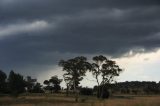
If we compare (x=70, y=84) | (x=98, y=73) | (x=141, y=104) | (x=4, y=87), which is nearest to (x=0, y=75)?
(x=4, y=87)

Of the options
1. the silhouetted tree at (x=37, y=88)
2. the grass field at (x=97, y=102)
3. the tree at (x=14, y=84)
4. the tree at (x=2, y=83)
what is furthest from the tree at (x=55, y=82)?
the grass field at (x=97, y=102)

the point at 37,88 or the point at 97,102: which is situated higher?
the point at 37,88

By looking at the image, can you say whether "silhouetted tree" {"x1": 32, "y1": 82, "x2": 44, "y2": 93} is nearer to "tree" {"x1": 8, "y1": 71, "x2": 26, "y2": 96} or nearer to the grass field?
"tree" {"x1": 8, "y1": 71, "x2": 26, "y2": 96}

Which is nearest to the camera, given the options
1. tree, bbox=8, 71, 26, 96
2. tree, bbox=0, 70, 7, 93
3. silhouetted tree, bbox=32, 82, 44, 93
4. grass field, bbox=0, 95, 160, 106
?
grass field, bbox=0, 95, 160, 106

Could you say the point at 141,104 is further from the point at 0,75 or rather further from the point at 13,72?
the point at 0,75

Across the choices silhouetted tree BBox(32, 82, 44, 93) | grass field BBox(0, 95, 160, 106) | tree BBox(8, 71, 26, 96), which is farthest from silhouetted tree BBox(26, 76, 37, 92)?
grass field BBox(0, 95, 160, 106)

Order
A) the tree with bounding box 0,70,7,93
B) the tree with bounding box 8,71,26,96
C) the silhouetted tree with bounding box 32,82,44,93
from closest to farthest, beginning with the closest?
the tree with bounding box 8,71,26,96 < the tree with bounding box 0,70,7,93 < the silhouetted tree with bounding box 32,82,44,93

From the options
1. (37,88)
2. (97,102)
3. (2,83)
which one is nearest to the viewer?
(97,102)

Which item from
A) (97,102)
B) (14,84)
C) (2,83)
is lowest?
(97,102)

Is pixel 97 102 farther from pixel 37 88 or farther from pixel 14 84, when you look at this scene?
pixel 37 88

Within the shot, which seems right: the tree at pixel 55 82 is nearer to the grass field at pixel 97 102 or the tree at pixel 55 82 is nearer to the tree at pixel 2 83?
the tree at pixel 2 83

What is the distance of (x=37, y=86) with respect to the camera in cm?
15525

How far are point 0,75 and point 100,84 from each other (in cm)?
3394

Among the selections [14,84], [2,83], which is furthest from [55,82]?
[14,84]
